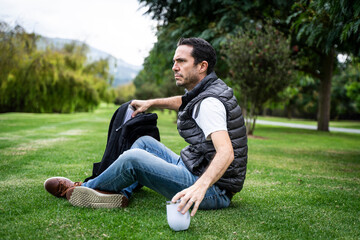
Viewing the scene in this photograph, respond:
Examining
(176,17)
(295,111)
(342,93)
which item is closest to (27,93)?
(176,17)

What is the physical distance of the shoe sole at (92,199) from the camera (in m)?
2.96

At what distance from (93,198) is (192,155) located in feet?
3.21

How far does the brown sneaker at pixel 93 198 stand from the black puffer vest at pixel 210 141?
73 centimetres

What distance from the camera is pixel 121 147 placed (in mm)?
3371

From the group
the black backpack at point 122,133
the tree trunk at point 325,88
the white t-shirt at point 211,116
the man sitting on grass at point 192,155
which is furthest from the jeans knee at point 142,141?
the tree trunk at point 325,88

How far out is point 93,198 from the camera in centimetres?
296

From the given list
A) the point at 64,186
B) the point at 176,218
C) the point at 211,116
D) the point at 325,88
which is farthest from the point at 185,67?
the point at 325,88

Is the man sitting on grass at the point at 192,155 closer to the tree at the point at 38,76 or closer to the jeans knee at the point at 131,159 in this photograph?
the jeans knee at the point at 131,159

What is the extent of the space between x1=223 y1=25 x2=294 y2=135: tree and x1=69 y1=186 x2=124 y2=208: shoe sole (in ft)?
30.1

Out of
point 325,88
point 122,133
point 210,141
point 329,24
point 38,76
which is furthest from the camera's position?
point 38,76

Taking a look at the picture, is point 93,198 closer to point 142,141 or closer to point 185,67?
point 142,141

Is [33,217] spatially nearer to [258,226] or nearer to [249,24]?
[258,226]

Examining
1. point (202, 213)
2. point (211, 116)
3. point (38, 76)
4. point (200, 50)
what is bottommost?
point (202, 213)

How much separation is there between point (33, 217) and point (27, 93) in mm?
25363
